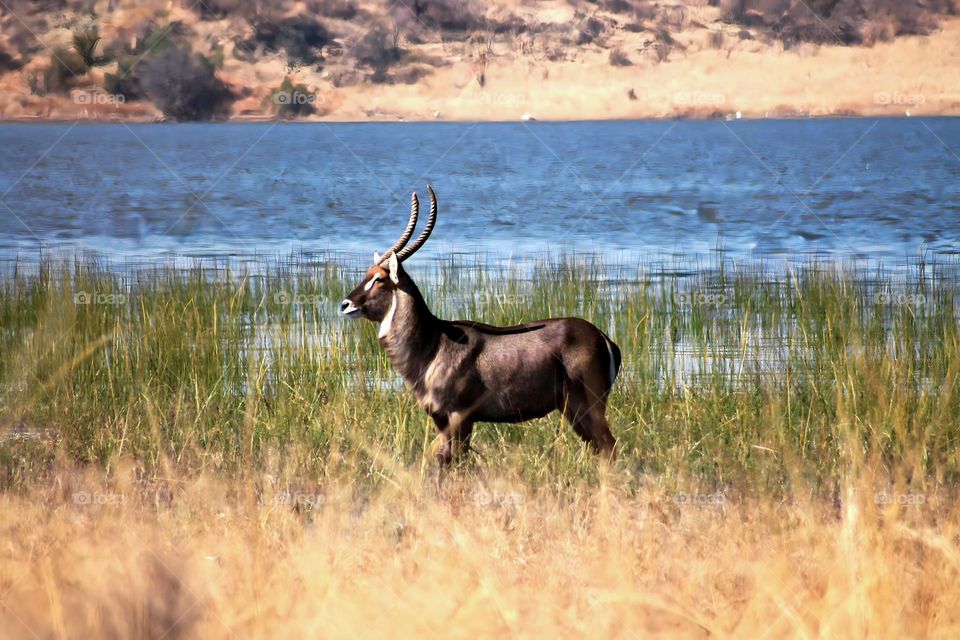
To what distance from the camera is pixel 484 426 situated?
7.17 metres

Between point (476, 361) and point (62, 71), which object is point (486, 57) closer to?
point (62, 71)

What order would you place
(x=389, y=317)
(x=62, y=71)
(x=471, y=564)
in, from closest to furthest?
(x=471, y=564) < (x=389, y=317) < (x=62, y=71)

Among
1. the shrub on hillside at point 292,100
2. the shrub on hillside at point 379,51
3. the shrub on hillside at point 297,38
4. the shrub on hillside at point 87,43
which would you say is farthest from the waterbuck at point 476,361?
the shrub on hillside at point 87,43

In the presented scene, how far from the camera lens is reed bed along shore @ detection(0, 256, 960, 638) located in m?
4.38

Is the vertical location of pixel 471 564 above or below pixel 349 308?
below

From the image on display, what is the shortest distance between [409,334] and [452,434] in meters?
0.49

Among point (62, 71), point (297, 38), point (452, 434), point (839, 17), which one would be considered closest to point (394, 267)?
point (452, 434)

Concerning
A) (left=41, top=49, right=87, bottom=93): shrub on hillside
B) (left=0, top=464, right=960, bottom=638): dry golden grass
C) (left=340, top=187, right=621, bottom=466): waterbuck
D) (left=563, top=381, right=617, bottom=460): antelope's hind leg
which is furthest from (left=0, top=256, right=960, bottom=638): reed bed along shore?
(left=41, top=49, right=87, bottom=93): shrub on hillside

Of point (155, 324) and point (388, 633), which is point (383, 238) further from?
point (388, 633)

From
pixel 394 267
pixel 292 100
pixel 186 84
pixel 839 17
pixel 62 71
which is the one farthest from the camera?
pixel 839 17

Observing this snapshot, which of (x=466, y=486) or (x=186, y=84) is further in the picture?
(x=186, y=84)

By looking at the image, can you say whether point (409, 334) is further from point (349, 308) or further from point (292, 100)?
point (292, 100)

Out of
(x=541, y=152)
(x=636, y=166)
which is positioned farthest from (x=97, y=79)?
(x=636, y=166)

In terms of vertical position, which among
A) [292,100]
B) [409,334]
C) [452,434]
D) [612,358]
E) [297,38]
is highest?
[297,38]
